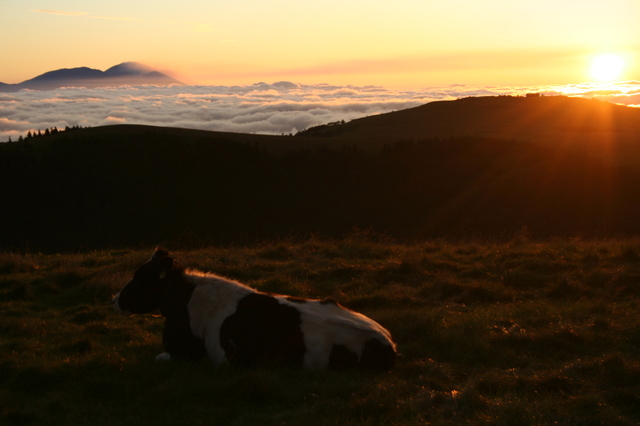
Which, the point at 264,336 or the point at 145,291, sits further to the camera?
the point at 145,291

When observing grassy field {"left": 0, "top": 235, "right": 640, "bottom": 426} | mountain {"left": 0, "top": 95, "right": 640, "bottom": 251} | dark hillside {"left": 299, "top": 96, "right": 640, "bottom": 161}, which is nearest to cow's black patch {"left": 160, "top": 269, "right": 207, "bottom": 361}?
grassy field {"left": 0, "top": 235, "right": 640, "bottom": 426}

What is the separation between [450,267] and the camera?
11828 mm

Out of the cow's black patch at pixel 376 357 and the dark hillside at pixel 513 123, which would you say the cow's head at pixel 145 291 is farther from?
the dark hillside at pixel 513 123

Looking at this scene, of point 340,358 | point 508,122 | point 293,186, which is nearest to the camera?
point 340,358

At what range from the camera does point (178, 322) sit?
6.52 meters

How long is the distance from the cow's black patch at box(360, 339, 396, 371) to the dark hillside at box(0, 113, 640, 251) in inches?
1737

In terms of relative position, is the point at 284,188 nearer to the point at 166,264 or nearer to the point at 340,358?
the point at 166,264

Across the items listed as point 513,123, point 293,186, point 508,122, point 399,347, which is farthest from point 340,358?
point 508,122

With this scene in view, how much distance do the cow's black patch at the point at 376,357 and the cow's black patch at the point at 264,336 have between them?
70cm

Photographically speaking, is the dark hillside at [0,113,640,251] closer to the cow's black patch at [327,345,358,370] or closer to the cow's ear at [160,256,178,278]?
the cow's ear at [160,256,178,278]

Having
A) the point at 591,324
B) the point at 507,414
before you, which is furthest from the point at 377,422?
the point at 591,324

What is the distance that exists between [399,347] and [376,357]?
923mm

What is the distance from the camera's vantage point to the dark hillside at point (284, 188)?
55.9 meters

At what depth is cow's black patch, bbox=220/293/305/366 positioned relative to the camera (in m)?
5.98
